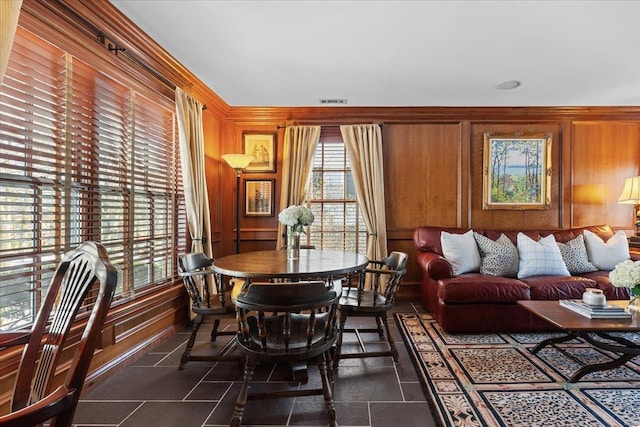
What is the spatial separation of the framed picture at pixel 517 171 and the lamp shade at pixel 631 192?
0.74 meters

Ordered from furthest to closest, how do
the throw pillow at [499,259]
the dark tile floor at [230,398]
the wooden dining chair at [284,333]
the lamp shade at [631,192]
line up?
the lamp shade at [631,192] < the throw pillow at [499,259] < the dark tile floor at [230,398] < the wooden dining chair at [284,333]

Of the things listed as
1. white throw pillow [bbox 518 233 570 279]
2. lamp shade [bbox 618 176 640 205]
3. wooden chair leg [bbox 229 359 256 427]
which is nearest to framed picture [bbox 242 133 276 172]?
wooden chair leg [bbox 229 359 256 427]

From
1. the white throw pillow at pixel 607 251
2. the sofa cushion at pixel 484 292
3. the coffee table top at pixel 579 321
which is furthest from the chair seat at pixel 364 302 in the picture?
the white throw pillow at pixel 607 251

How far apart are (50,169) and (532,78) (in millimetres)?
4117

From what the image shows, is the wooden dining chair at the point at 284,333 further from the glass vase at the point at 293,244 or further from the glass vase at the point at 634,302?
the glass vase at the point at 634,302

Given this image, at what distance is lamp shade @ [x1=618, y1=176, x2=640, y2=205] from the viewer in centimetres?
381

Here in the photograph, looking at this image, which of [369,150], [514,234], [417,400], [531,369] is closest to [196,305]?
[417,400]

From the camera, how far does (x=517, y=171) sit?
4340 millimetres

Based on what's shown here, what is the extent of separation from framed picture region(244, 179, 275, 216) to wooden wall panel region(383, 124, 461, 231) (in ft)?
5.08

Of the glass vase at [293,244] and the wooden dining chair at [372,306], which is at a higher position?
the glass vase at [293,244]

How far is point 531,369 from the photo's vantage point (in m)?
2.44

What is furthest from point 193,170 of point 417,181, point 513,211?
point 513,211

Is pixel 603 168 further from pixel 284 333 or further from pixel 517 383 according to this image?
pixel 284 333

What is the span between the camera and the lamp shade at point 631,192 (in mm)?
3809
